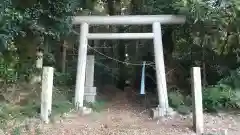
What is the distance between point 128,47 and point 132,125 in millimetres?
5205

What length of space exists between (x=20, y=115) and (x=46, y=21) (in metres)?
2.63

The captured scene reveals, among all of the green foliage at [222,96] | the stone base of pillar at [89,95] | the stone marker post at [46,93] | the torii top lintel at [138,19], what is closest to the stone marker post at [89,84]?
the stone base of pillar at [89,95]

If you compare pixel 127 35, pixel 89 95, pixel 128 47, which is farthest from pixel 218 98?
pixel 128 47

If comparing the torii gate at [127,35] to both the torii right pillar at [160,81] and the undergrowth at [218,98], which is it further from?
the undergrowth at [218,98]

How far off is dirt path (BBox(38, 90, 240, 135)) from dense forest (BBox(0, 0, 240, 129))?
0.74m

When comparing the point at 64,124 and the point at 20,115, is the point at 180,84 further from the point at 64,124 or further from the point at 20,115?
the point at 20,115

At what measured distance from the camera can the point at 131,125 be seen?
707 centimetres

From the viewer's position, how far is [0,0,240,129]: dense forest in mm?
7758

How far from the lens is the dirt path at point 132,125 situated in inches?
251

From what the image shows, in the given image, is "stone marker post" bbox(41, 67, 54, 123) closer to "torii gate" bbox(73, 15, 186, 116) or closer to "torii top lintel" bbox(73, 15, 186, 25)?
"torii gate" bbox(73, 15, 186, 116)

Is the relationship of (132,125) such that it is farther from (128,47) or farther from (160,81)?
(128,47)

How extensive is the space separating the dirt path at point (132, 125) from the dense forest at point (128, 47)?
0.74 meters

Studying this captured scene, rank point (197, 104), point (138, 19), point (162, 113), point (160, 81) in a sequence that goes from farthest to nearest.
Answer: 1. point (138, 19)
2. point (160, 81)
3. point (162, 113)
4. point (197, 104)

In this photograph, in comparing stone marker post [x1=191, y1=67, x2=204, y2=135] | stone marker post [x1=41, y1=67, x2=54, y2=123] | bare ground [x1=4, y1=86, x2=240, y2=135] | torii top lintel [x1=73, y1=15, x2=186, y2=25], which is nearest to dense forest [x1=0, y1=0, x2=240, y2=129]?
torii top lintel [x1=73, y1=15, x2=186, y2=25]
